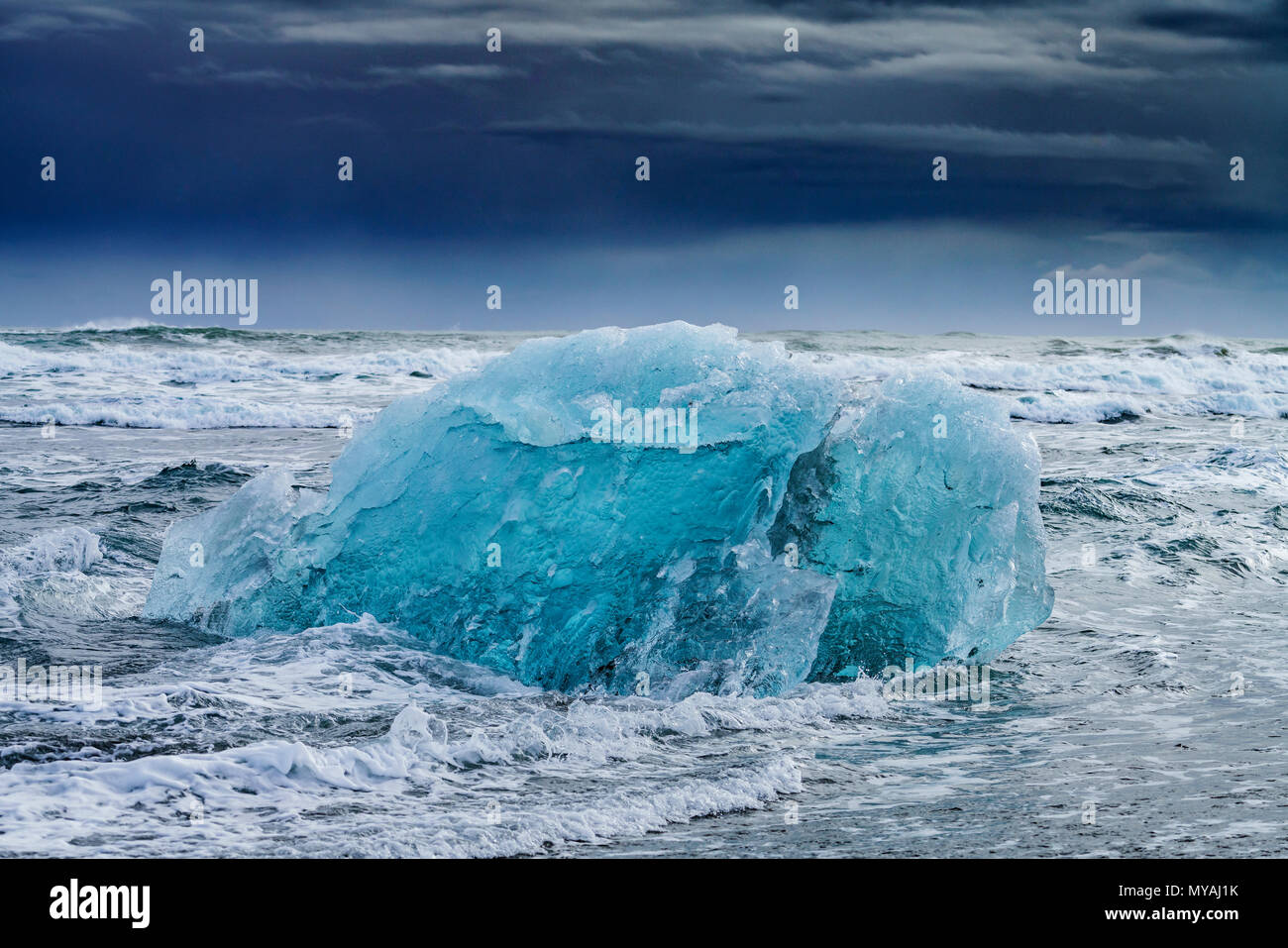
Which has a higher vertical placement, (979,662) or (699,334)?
(699,334)

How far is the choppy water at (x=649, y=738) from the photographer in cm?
495

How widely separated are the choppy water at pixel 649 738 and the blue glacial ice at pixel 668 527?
389mm

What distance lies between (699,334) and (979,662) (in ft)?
10.2

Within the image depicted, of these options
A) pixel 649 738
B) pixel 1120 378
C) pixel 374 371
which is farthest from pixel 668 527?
pixel 1120 378

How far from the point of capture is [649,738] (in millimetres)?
6371

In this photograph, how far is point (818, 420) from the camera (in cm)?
766

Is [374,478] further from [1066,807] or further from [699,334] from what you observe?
[1066,807]

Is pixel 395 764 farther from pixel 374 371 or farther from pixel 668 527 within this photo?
pixel 374 371

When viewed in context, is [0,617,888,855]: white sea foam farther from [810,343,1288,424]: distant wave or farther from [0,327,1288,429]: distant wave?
[810,343,1288,424]: distant wave

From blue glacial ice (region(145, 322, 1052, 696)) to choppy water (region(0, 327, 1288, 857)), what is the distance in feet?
1.28

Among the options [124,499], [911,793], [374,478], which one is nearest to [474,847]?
[911,793]

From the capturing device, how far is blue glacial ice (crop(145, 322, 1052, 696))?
754cm

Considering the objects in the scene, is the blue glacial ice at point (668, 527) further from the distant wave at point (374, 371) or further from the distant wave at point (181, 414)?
the distant wave at point (181, 414)
